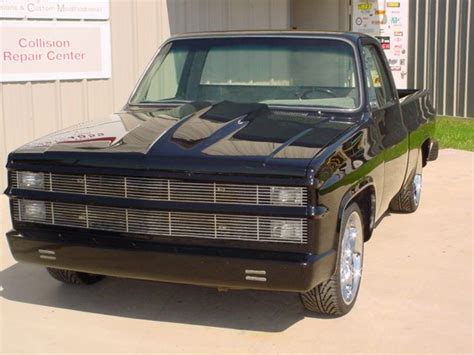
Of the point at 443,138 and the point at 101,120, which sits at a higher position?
the point at 101,120

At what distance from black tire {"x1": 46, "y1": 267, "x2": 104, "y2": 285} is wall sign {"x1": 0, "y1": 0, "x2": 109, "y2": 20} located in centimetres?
377

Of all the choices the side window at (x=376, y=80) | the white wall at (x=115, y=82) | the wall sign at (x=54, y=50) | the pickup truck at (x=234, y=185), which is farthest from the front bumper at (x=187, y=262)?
the wall sign at (x=54, y=50)

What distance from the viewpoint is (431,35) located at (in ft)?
49.3

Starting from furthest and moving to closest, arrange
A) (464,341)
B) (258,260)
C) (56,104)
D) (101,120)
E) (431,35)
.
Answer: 1. (431,35)
2. (56,104)
3. (101,120)
4. (464,341)
5. (258,260)

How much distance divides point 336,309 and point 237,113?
1.43 m

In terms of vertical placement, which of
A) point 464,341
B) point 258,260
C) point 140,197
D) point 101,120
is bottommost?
point 464,341

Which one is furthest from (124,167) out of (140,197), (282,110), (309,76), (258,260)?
(309,76)

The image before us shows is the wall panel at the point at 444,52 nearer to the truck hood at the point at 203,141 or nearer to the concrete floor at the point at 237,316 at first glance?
the concrete floor at the point at 237,316

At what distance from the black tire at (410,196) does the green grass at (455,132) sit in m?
4.03

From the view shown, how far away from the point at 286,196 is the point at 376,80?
85.8 inches

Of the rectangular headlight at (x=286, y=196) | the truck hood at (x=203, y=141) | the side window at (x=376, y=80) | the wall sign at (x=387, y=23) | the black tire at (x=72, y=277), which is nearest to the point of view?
the rectangular headlight at (x=286, y=196)

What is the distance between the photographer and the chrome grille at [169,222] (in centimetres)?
411

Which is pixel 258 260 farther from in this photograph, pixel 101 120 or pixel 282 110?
pixel 101 120

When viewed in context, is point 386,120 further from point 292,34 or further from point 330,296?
point 330,296
